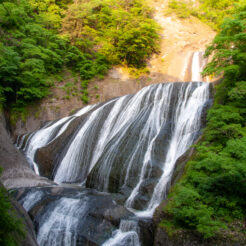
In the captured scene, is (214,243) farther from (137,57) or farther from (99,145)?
(137,57)

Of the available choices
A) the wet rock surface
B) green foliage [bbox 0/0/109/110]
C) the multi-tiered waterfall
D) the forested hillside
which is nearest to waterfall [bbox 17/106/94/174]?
the multi-tiered waterfall

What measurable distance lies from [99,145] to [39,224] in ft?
17.8

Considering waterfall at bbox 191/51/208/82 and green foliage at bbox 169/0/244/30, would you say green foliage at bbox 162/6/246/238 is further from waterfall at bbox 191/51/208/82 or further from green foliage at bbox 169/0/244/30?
green foliage at bbox 169/0/244/30

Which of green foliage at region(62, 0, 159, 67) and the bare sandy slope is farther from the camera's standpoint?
green foliage at region(62, 0, 159, 67)

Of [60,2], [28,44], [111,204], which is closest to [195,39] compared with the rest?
[60,2]

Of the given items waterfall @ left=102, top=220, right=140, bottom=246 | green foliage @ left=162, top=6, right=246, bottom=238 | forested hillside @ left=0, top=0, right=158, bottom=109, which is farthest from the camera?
forested hillside @ left=0, top=0, right=158, bottom=109

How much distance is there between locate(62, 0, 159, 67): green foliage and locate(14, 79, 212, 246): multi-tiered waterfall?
328 inches

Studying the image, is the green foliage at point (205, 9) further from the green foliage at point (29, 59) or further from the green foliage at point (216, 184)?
the green foliage at point (216, 184)

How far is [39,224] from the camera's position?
6922 millimetres

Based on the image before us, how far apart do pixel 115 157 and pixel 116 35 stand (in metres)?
14.0

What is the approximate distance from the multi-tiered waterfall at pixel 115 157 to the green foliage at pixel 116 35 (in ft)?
27.3

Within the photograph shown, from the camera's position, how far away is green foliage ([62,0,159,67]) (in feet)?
68.1

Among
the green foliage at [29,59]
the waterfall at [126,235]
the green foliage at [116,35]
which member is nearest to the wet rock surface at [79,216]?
the waterfall at [126,235]

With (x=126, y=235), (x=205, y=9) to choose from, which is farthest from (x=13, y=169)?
(x=205, y=9)
